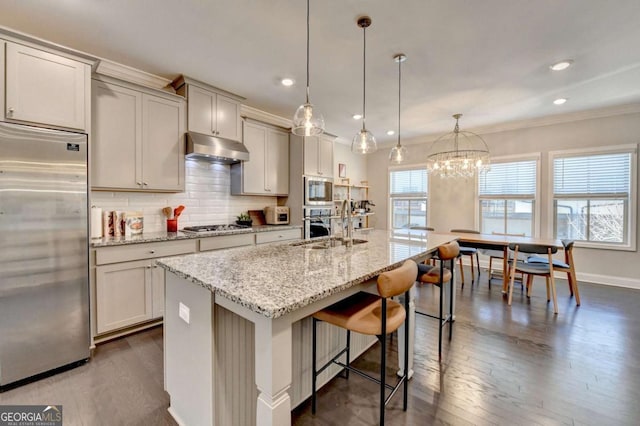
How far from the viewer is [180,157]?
3141mm

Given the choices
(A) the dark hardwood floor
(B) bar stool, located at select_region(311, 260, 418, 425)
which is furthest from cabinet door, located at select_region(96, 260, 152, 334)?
(B) bar stool, located at select_region(311, 260, 418, 425)

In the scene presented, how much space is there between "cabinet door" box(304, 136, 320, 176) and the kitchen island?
2.68m

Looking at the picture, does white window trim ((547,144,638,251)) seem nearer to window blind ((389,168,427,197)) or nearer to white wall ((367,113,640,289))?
white wall ((367,113,640,289))

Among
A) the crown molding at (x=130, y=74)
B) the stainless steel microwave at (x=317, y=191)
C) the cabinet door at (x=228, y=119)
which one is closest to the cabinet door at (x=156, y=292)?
the cabinet door at (x=228, y=119)

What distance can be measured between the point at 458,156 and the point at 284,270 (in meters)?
3.96

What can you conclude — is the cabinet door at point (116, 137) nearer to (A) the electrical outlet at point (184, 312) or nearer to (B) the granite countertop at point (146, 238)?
(B) the granite countertop at point (146, 238)

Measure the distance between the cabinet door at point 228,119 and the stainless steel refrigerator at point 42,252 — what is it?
4.99 feet

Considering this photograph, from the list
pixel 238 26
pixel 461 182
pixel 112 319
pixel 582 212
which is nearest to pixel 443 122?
pixel 461 182

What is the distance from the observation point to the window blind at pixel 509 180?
15.8 ft

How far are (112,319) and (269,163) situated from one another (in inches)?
104

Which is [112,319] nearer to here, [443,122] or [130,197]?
[130,197]

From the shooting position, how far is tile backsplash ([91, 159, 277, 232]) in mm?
2979

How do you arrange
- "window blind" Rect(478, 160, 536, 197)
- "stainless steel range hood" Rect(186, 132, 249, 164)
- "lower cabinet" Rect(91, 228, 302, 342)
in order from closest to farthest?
"lower cabinet" Rect(91, 228, 302, 342) < "stainless steel range hood" Rect(186, 132, 249, 164) < "window blind" Rect(478, 160, 536, 197)

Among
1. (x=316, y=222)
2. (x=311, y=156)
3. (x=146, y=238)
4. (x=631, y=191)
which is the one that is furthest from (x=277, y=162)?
(x=631, y=191)
